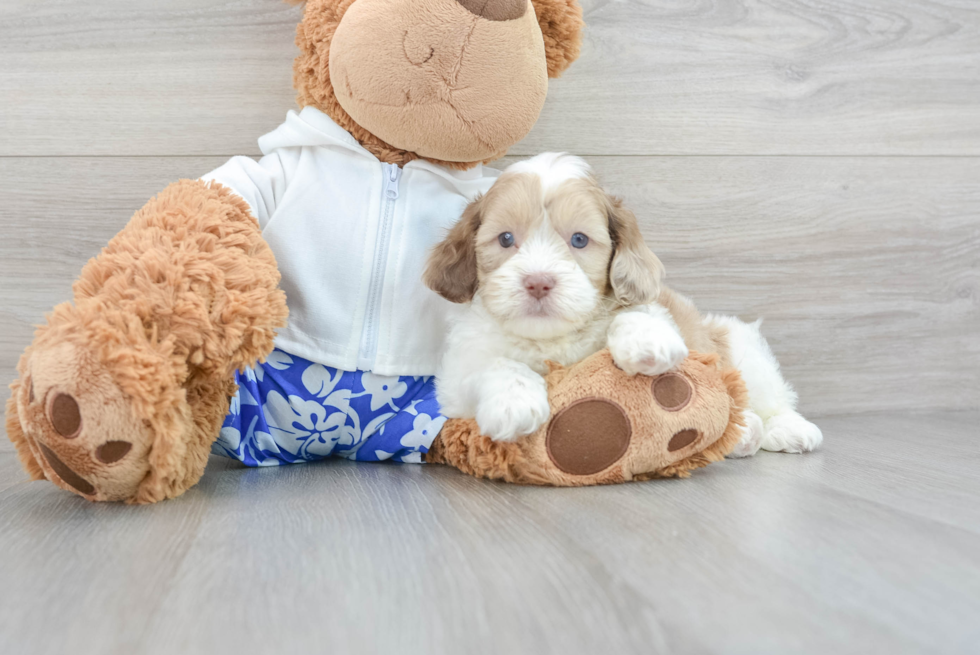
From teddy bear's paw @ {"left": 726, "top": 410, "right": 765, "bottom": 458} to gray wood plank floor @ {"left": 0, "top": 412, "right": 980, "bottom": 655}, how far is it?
22cm

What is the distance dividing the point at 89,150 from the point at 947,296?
214 centimetres

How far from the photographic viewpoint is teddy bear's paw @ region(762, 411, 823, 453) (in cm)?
148

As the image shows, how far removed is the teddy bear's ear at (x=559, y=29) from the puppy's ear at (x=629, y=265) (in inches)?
13.0

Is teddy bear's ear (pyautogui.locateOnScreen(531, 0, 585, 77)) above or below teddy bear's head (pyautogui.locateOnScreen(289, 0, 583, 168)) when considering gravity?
above

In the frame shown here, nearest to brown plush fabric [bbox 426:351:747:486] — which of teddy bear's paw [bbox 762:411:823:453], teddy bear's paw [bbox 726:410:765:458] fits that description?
teddy bear's paw [bbox 726:410:765:458]

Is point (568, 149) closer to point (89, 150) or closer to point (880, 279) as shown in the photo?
point (880, 279)

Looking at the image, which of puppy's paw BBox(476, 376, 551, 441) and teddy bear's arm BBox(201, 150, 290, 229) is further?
teddy bear's arm BBox(201, 150, 290, 229)

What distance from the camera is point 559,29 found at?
54.7 inches

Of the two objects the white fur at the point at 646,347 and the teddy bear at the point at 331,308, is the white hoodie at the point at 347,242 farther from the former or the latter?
the white fur at the point at 646,347

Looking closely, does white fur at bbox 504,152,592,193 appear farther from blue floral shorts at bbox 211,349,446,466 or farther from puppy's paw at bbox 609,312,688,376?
blue floral shorts at bbox 211,349,446,466

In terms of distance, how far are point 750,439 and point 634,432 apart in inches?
16.2

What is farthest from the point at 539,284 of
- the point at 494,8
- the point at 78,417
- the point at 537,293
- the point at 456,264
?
the point at 78,417

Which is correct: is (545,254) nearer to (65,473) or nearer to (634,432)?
(634,432)

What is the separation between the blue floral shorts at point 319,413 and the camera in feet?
4.30
